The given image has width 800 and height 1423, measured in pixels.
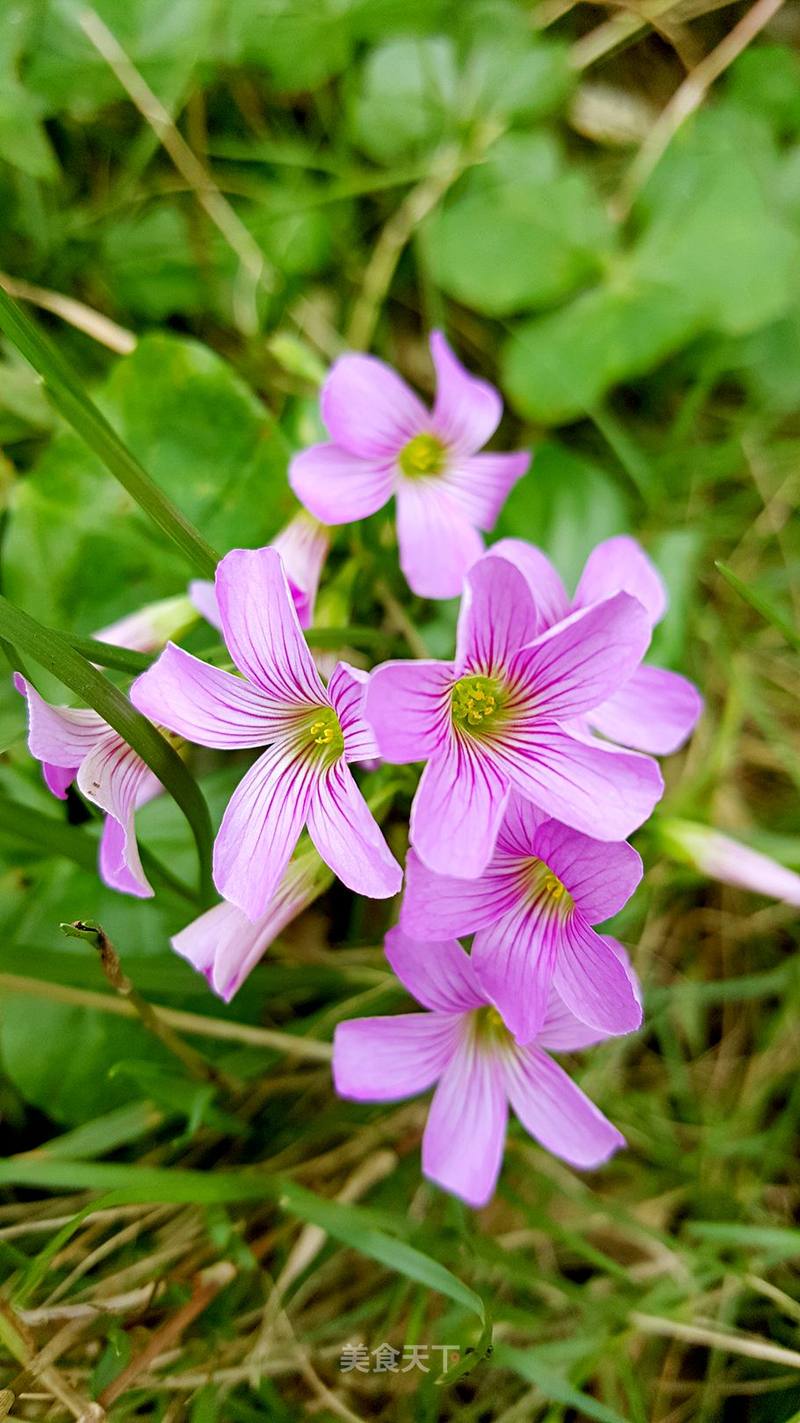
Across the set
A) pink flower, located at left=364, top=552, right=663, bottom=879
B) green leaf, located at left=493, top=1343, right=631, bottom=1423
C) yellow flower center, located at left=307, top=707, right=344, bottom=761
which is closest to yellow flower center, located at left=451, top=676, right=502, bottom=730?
pink flower, located at left=364, top=552, right=663, bottom=879

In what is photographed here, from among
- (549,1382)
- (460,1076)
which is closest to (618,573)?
(460,1076)

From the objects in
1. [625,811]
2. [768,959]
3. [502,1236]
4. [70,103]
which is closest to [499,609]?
[625,811]

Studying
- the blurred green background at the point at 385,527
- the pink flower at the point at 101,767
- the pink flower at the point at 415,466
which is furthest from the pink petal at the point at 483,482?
the pink flower at the point at 101,767

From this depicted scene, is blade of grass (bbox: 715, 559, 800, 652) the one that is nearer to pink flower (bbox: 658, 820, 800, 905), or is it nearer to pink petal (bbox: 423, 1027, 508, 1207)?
pink flower (bbox: 658, 820, 800, 905)

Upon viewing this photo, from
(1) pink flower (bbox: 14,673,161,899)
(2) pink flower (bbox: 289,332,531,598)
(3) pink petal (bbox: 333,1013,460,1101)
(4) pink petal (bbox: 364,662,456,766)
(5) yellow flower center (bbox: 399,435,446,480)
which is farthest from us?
(5) yellow flower center (bbox: 399,435,446,480)

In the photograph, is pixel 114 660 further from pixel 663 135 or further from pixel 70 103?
pixel 663 135

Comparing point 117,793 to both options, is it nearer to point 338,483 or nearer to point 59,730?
point 59,730
